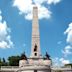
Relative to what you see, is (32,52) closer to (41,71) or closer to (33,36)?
(33,36)

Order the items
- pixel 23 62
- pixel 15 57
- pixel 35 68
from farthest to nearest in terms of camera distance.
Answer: pixel 15 57
pixel 23 62
pixel 35 68

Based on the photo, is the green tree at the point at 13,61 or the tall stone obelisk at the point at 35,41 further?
the green tree at the point at 13,61

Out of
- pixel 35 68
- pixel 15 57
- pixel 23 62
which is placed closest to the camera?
pixel 35 68

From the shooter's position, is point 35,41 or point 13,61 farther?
point 13,61

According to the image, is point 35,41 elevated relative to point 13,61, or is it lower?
elevated

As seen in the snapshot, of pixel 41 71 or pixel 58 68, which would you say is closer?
pixel 41 71

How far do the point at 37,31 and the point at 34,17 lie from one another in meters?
3.86

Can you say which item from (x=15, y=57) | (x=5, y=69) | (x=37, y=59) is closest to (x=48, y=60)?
(x=37, y=59)

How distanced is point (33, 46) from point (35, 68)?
10618 mm

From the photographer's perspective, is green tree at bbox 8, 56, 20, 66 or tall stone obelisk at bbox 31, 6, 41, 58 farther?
green tree at bbox 8, 56, 20, 66

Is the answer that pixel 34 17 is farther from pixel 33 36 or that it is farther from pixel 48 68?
pixel 48 68

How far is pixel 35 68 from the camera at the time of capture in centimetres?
7825

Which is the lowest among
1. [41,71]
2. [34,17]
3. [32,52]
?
[41,71]

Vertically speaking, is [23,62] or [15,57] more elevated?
[15,57]
